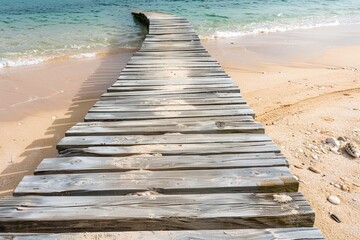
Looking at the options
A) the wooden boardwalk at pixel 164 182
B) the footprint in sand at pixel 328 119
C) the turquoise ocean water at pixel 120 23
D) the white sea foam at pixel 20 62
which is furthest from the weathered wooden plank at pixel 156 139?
the turquoise ocean water at pixel 120 23

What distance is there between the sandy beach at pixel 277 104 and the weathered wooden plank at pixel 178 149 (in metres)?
0.83

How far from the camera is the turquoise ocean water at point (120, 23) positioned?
10.5m

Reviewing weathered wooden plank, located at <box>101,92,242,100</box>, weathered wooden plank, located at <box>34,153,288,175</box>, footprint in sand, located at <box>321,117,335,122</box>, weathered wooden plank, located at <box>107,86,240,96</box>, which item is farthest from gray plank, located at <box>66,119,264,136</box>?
footprint in sand, located at <box>321,117,335,122</box>

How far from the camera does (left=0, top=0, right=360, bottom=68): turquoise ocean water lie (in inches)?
414

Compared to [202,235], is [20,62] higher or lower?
lower

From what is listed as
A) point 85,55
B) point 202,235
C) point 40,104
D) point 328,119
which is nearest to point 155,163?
point 202,235

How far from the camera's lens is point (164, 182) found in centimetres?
257

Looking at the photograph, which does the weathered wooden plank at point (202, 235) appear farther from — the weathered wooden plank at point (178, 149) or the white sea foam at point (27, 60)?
the white sea foam at point (27, 60)

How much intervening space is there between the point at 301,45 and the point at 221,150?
885 centimetres

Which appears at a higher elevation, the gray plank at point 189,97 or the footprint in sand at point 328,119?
the gray plank at point 189,97

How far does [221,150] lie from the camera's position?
9.93ft

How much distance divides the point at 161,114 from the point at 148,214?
1869 millimetres

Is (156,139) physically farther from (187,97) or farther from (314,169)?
(314,169)

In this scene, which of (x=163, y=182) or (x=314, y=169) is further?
(x=314, y=169)
